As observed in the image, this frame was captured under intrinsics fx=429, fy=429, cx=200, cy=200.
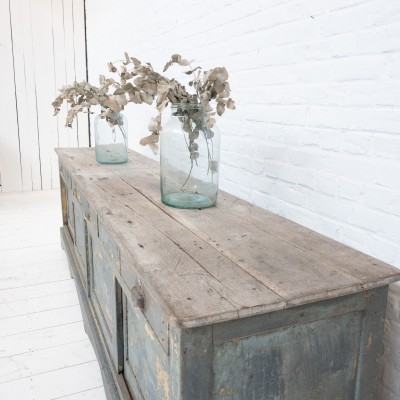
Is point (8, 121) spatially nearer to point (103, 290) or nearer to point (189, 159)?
point (103, 290)

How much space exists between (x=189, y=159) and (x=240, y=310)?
813 mm

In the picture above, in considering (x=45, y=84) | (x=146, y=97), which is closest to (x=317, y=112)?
(x=146, y=97)

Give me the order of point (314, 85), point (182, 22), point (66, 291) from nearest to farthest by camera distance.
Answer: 1. point (314, 85)
2. point (182, 22)
3. point (66, 291)

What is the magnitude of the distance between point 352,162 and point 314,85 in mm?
312

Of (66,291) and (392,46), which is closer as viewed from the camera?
(392,46)

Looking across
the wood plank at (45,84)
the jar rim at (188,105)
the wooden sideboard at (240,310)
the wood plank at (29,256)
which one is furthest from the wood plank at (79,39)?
the wooden sideboard at (240,310)

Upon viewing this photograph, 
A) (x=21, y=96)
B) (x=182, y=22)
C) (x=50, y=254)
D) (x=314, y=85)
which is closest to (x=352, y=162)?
(x=314, y=85)

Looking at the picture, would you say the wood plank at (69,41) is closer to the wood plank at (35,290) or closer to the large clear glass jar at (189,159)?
the wood plank at (35,290)

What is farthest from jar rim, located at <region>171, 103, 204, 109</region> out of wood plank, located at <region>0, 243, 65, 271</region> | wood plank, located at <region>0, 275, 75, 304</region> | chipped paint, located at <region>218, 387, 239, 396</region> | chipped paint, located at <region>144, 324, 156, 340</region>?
wood plank, located at <region>0, 243, 65, 271</region>

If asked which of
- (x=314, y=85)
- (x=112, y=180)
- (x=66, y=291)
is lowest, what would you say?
(x=66, y=291)

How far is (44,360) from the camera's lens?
6.64 ft

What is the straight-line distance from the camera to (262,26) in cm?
172

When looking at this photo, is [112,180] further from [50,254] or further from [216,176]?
[50,254]

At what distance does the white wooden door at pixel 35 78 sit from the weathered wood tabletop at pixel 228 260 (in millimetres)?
3869
